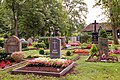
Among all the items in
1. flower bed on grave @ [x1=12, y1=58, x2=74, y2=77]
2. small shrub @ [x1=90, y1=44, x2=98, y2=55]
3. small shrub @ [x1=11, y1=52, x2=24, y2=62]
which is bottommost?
flower bed on grave @ [x1=12, y1=58, x2=74, y2=77]

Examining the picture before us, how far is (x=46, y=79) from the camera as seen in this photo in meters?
7.83

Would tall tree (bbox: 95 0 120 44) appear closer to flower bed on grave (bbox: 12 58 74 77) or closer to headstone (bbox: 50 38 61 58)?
headstone (bbox: 50 38 61 58)

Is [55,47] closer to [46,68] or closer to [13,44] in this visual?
[13,44]

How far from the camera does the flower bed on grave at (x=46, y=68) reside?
8592mm

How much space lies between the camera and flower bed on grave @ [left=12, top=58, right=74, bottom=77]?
8.59 meters

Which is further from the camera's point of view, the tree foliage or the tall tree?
the tree foliage

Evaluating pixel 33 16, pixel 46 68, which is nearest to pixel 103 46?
pixel 46 68

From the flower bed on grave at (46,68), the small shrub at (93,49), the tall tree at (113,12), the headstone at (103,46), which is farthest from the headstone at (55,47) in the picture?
the tall tree at (113,12)

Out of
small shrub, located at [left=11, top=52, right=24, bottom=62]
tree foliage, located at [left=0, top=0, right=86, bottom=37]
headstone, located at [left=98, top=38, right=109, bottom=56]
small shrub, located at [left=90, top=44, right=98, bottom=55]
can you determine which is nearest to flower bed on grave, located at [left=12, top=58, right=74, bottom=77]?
small shrub, located at [left=11, top=52, right=24, bottom=62]

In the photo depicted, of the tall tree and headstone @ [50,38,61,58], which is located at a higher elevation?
the tall tree

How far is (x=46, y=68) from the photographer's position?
30.9ft

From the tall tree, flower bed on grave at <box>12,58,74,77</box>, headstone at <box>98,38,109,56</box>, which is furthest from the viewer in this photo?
the tall tree

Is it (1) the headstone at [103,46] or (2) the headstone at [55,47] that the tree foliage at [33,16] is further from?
(1) the headstone at [103,46]

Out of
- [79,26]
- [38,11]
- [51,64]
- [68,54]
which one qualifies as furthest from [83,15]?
[51,64]
